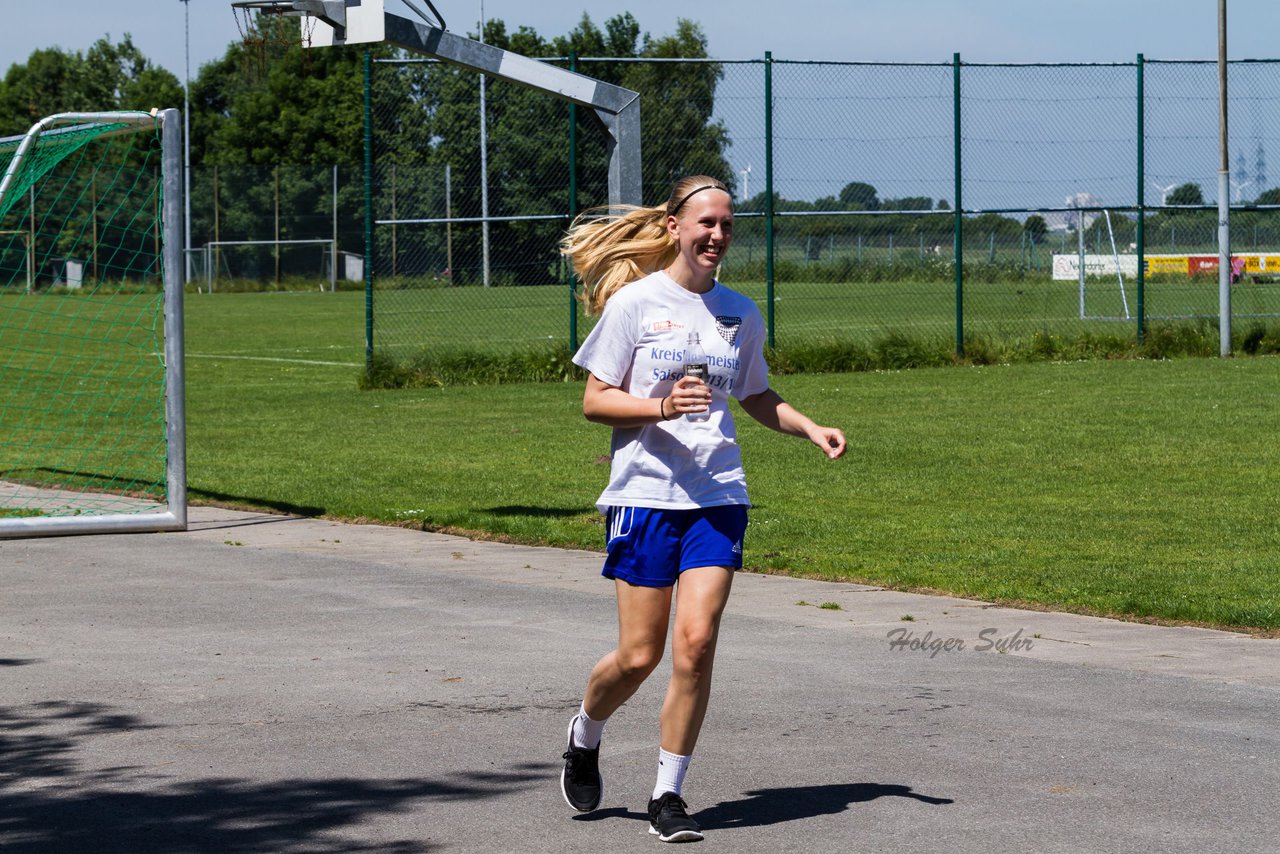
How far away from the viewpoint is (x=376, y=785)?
5496 mm

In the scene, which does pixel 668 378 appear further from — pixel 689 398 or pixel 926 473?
pixel 926 473

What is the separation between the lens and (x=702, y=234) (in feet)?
17.1

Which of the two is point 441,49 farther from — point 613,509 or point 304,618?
point 613,509

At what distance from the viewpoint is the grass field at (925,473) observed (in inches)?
368

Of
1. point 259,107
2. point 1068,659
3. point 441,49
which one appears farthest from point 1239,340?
point 259,107

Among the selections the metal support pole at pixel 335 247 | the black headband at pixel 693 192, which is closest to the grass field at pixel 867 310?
the black headband at pixel 693 192

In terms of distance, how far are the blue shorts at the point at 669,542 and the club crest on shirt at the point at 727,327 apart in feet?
1.66

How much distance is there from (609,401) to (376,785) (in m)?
1.42

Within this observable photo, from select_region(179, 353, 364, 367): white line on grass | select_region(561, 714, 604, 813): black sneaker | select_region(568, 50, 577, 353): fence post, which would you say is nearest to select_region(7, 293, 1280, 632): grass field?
select_region(568, 50, 577, 353): fence post

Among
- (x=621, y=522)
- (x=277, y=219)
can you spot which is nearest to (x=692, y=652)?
(x=621, y=522)

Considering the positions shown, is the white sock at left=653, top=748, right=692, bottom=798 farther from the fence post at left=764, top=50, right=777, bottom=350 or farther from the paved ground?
the fence post at left=764, top=50, right=777, bottom=350

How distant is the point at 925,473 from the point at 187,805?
8.78 meters

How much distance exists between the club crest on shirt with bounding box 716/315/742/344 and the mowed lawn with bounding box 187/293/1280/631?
3646mm

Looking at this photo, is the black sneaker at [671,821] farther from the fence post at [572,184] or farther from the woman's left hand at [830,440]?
the fence post at [572,184]
